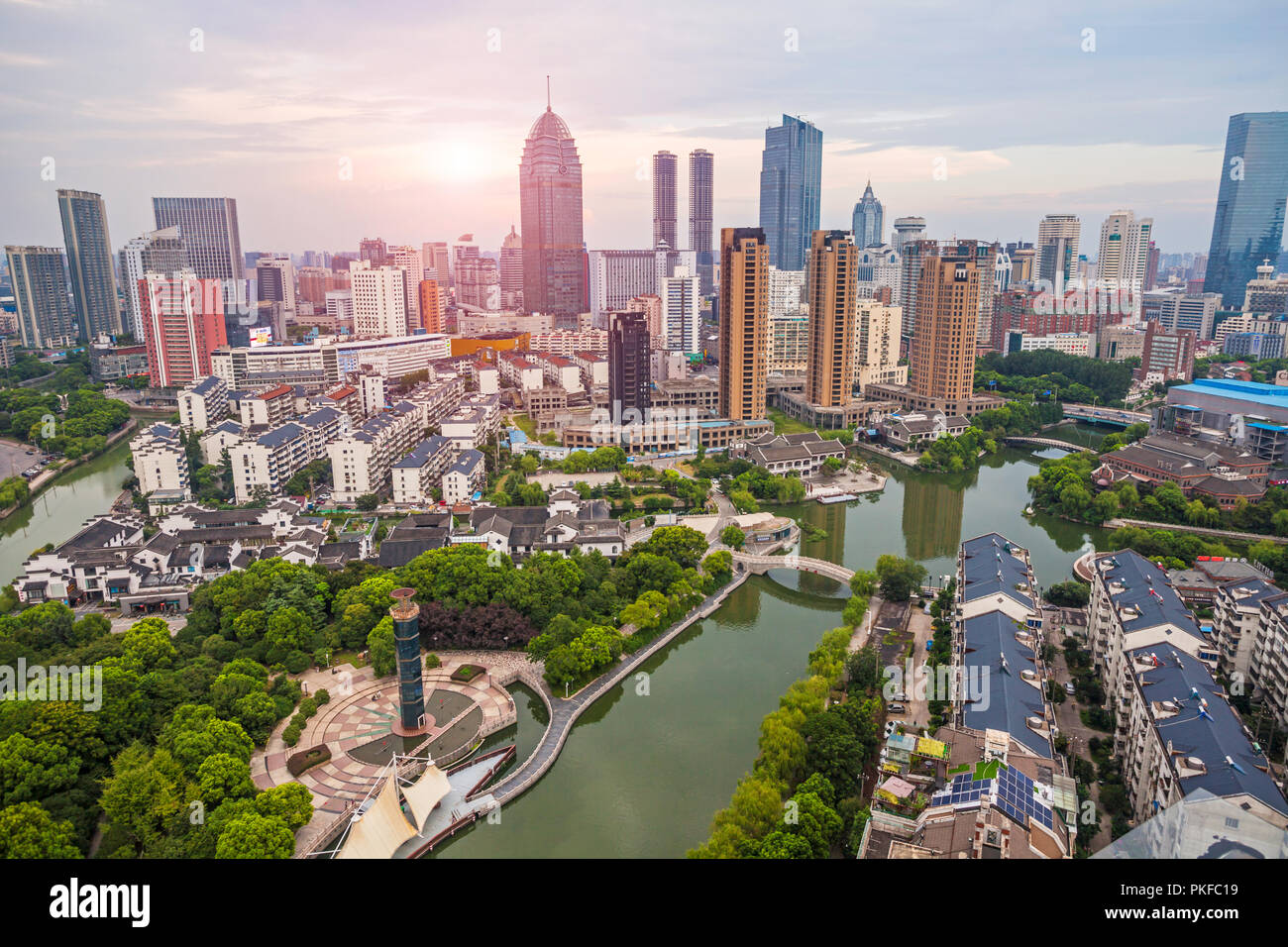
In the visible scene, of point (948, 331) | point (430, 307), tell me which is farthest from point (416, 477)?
point (430, 307)

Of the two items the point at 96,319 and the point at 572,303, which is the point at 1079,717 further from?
the point at 96,319

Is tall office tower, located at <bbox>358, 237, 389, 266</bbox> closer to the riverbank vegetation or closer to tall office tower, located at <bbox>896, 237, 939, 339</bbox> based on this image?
tall office tower, located at <bbox>896, 237, 939, 339</bbox>

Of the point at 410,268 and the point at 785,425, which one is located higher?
the point at 410,268

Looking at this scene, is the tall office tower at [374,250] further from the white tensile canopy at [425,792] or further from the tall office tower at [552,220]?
the white tensile canopy at [425,792]

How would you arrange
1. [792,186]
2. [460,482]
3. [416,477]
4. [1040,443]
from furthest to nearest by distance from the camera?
[792,186], [1040,443], [460,482], [416,477]

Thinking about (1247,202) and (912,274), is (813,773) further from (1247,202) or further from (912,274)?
(1247,202)

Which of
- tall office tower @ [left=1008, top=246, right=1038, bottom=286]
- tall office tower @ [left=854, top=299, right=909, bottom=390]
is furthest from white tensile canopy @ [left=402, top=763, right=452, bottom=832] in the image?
tall office tower @ [left=1008, top=246, right=1038, bottom=286]

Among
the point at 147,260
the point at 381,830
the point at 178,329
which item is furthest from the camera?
the point at 147,260
